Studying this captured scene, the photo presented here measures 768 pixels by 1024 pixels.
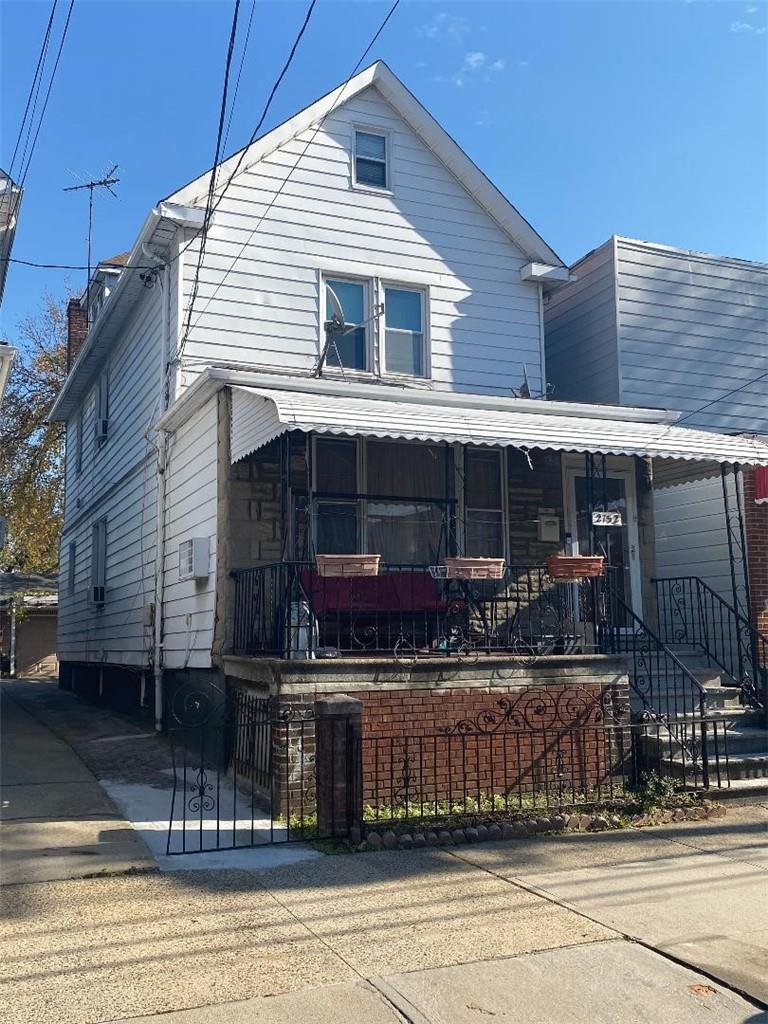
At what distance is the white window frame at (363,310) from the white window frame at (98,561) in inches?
252

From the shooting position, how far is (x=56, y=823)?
7605 mm

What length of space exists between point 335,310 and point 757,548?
253 inches

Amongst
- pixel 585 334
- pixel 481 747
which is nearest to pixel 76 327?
pixel 585 334

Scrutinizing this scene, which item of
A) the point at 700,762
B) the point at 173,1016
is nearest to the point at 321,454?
the point at 700,762

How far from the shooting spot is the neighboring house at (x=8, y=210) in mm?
11828

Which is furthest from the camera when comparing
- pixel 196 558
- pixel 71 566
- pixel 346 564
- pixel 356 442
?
pixel 71 566

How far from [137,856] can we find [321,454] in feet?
18.1

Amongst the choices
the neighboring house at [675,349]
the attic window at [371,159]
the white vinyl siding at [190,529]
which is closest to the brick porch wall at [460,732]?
the white vinyl siding at [190,529]

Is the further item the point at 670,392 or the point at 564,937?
the point at 670,392

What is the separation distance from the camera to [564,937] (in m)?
5.25

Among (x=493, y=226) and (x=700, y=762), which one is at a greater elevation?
(x=493, y=226)

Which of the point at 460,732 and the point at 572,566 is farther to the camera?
the point at 572,566

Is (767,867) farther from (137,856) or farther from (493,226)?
(493,226)

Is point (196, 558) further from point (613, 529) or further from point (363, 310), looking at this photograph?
point (613, 529)
